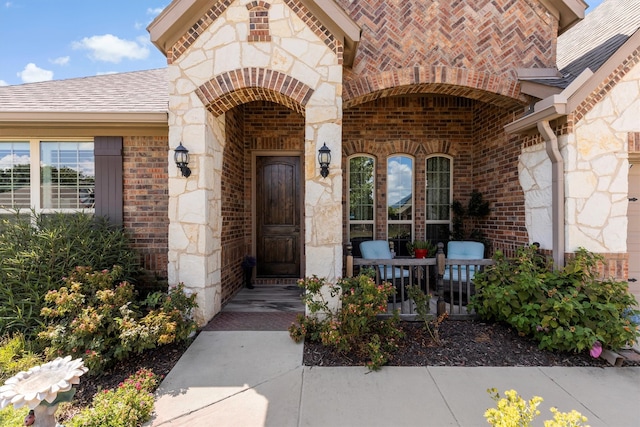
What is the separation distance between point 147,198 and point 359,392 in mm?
4222

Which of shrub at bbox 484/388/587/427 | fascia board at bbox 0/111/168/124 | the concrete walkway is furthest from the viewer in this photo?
fascia board at bbox 0/111/168/124

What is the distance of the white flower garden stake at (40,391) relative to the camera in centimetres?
166

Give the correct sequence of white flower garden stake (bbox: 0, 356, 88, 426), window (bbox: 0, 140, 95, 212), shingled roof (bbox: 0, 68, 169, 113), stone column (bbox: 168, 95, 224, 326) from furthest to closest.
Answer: window (bbox: 0, 140, 95, 212)
shingled roof (bbox: 0, 68, 169, 113)
stone column (bbox: 168, 95, 224, 326)
white flower garden stake (bbox: 0, 356, 88, 426)

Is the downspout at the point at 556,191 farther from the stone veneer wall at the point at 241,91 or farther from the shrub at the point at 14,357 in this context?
the shrub at the point at 14,357

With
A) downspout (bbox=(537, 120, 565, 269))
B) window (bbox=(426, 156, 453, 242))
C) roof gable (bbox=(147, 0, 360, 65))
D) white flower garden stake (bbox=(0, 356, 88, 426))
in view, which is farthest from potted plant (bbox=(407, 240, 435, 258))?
white flower garden stake (bbox=(0, 356, 88, 426))

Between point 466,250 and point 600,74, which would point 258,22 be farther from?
point 466,250

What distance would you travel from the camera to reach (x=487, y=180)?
19.7ft

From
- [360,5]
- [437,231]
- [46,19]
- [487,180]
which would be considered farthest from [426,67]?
[46,19]

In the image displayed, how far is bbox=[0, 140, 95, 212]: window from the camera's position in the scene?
5.06m

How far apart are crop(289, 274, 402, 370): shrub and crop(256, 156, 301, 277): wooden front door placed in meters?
2.62

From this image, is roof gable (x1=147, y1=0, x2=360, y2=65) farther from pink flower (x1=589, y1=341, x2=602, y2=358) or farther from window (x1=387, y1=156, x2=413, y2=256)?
pink flower (x1=589, y1=341, x2=602, y2=358)

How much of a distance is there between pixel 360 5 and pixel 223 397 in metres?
5.58

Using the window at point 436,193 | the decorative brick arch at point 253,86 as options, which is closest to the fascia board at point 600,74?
the window at point 436,193

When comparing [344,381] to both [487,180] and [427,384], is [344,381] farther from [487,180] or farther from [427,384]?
[487,180]
